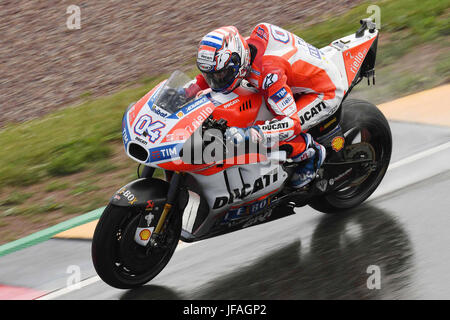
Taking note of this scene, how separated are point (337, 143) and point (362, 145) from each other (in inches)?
12.6

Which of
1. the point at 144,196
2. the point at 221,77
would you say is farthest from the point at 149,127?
the point at 221,77

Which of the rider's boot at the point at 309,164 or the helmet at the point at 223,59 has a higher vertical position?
the helmet at the point at 223,59

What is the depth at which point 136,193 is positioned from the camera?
534 centimetres

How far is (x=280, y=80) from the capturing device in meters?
5.50

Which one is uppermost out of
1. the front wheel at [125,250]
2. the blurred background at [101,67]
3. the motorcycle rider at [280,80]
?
the motorcycle rider at [280,80]

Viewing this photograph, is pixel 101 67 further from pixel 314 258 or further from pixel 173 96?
pixel 314 258

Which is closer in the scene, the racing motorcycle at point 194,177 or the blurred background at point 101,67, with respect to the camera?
the racing motorcycle at point 194,177

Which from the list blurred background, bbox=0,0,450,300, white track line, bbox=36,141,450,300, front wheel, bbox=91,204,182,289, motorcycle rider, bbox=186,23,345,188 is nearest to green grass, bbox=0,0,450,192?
blurred background, bbox=0,0,450,300

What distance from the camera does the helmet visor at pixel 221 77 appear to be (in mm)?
5371

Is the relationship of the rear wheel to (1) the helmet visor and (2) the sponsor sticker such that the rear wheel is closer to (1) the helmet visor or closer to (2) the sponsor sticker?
(1) the helmet visor

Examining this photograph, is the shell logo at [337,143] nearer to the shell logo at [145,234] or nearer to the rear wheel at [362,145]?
the rear wheel at [362,145]

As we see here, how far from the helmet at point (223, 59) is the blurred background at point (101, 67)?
1.51 metres

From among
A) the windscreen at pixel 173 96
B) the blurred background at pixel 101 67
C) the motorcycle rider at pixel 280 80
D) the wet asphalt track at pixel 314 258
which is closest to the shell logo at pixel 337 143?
the motorcycle rider at pixel 280 80

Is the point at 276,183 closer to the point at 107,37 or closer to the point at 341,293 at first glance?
the point at 341,293
